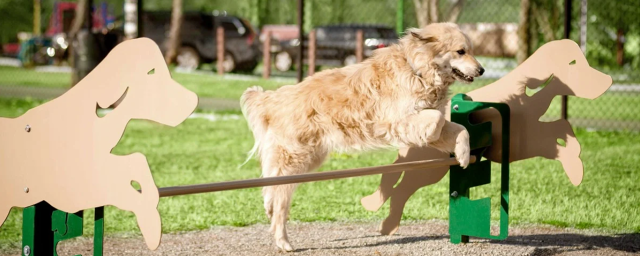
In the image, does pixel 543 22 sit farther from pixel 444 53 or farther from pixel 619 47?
pixel 444 53

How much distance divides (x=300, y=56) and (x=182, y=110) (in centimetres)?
710

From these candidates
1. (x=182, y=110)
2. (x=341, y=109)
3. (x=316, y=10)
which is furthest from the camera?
(x=316, y=10)

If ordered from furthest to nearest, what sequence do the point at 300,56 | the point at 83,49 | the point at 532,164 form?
the point at 83,49, the point at 300,56, the point at 532,164

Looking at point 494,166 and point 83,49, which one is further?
point 83,49

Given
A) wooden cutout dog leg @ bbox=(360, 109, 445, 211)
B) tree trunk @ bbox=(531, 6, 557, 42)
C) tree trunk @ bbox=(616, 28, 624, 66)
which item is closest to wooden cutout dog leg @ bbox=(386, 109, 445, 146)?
wooden cutout dog leg @ bbox=(360, 109, 445, 211)

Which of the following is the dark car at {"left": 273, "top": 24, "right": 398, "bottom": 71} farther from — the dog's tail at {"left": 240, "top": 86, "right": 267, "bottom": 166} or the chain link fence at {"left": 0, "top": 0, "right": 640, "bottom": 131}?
the dog's tail at {"left": 240, "top": 86, "right": 267, "bottom": 166}

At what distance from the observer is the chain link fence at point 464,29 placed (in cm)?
1335

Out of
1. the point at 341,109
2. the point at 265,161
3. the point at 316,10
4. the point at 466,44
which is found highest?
the point at 316,10

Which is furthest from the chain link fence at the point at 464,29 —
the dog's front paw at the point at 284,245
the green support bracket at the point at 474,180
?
the dog's front paw at the point at 284,245

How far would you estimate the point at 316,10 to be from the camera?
2688 centimetres

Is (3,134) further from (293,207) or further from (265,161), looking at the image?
(293,207)

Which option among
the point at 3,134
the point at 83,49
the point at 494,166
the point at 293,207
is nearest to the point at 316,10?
the point at 83,49

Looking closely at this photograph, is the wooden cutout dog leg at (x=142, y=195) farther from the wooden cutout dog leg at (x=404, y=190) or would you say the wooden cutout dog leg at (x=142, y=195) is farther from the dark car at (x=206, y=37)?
the dark car at (x=206, y=37)

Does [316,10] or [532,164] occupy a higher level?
[316,10]
